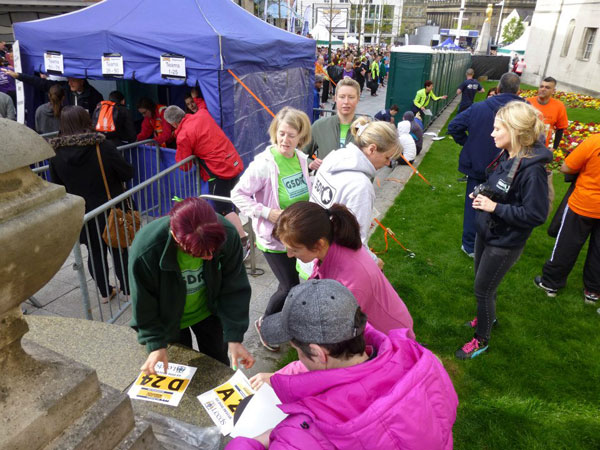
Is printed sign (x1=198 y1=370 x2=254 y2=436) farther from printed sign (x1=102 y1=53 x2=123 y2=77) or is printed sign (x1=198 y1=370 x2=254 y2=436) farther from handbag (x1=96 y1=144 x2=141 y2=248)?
printed sign (x1=102 y1=53 x2=123 y2=77)

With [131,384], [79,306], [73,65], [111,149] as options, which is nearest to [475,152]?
[111,149]

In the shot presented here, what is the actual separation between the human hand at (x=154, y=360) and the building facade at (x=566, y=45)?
28.3 meters

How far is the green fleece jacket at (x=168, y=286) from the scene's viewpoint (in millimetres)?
2055

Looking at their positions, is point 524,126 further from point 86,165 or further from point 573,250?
point 86,165

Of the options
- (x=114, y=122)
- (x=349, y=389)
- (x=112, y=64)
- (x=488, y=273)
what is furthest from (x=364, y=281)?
(x=112, y=64)

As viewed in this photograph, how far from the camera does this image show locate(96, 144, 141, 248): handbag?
3896mm

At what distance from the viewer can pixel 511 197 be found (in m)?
3.15

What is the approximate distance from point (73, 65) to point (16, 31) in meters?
1.48

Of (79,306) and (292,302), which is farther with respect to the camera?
(79,306)

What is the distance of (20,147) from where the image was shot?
0.96m

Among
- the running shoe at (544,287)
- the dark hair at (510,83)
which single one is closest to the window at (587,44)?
the dark hair at (510,83)

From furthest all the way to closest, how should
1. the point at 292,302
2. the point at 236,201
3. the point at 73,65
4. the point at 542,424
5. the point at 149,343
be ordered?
1. the point at 73,65
2. the point at 236,201
3. the point at 542,424
4. the point at 149,343
5. the point at 292,302

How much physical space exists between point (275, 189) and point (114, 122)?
433cm

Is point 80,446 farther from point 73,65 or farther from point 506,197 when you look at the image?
point 73,65
